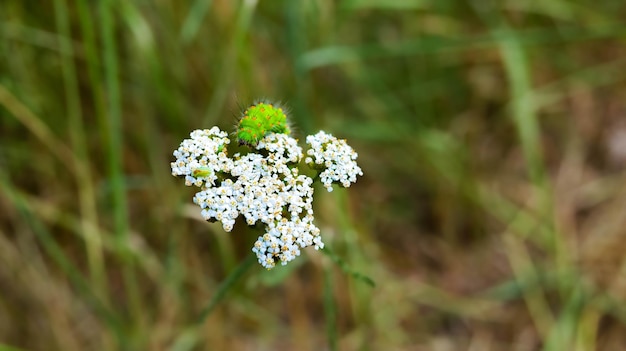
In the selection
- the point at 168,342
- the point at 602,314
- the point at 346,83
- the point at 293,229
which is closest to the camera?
the point at 293,229

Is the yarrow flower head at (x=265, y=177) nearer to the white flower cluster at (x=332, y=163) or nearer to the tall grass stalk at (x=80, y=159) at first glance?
the white flower cluster at (x=332, y=163)

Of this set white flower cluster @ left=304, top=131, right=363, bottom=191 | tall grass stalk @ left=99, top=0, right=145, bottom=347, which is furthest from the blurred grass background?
white flower cluster @ left=304, top=131, right=363, bottom=191

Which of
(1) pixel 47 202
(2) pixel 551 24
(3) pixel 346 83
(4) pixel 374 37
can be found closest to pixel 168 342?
(1) pixel 47 202

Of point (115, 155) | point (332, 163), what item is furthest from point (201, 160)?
point (115, 155)

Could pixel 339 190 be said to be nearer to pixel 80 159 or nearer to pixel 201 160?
pixel 80 159

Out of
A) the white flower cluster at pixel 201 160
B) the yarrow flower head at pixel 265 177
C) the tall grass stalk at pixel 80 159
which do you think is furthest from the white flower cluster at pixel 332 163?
the tall grass stalk at pixel 80 159

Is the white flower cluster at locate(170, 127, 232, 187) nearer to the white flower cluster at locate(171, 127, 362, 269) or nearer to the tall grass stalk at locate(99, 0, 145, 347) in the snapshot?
the white flower cluster at locate(171, 127, 362, 269)

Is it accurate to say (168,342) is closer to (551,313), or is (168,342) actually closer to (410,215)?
(410,215)
